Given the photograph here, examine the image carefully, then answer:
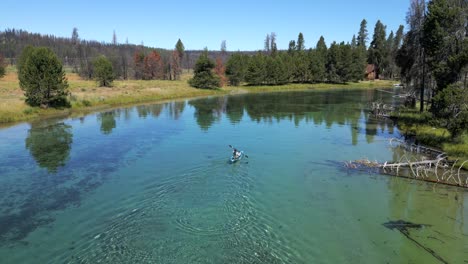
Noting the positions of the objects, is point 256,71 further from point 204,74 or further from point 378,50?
point 378,50

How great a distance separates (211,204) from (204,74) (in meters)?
76.1

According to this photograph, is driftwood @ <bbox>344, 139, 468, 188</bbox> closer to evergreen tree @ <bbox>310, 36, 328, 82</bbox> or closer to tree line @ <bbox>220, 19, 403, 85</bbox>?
tree line @ <bbox>220, 19, 403, 85</bbox>

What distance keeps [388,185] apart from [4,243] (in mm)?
22024

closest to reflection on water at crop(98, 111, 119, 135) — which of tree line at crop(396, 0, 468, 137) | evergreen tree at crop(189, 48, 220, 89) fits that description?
tree line at crop(396, 0, 468, 137)

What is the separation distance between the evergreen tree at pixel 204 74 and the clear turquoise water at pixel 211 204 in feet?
186

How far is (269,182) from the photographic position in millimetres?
23578

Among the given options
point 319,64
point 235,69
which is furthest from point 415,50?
point 319,64

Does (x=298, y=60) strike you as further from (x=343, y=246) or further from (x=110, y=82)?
(x=343, y=246)

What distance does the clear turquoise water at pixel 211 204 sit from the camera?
49.3 feet

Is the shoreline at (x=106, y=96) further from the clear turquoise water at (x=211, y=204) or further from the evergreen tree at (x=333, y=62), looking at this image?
the clear turquoise water at (x=211, y=204)

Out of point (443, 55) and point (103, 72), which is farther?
point (103, 72)

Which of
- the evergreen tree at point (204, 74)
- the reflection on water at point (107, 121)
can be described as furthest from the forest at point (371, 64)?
the reflection on water at point (107, 121)

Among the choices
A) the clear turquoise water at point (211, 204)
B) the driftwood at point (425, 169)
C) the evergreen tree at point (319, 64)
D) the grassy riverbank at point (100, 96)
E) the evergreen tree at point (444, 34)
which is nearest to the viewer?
the clear turquoise water at point (211, 204)

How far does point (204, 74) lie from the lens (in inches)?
3656
